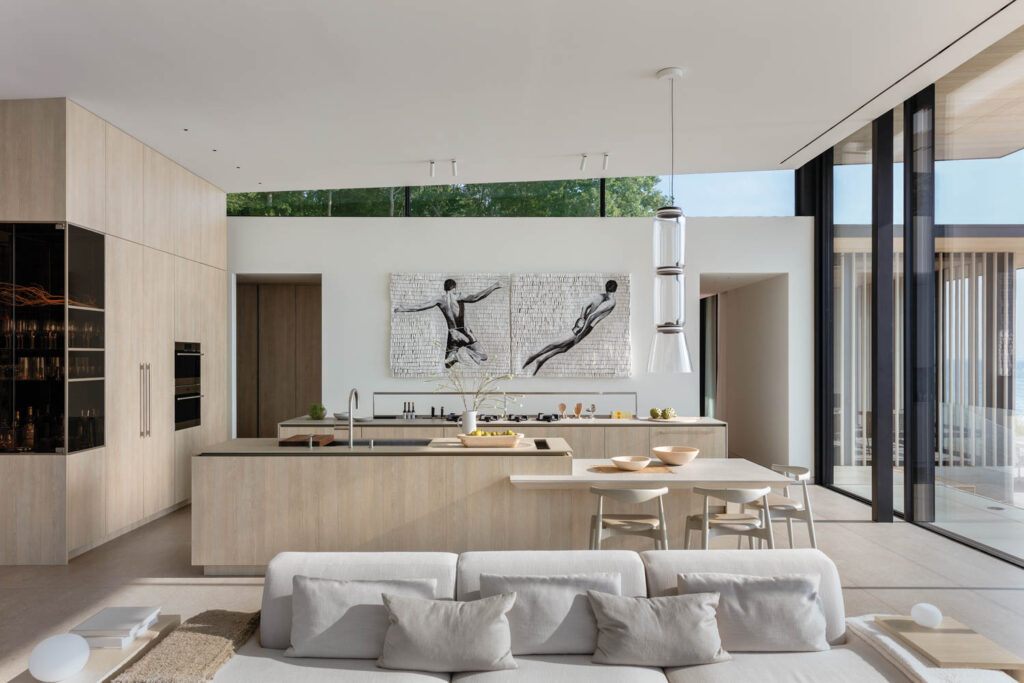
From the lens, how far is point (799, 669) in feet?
8.80

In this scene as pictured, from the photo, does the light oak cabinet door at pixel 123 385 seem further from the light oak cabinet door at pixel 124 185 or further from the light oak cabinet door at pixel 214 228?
the light oak cabinet door at pixel 214 228

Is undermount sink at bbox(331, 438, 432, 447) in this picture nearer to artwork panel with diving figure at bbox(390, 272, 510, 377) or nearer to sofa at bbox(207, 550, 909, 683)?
sofa at bbox(207, 550, 909, 683)

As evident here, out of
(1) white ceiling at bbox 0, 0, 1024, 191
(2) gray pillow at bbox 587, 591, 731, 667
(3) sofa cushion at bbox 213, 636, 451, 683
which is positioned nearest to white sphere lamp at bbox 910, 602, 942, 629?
(2) gray pillow at bbox 587, 591, 731, 667

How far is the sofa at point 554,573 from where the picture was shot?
2.65m

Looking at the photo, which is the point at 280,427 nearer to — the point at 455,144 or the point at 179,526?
the point at 179,526

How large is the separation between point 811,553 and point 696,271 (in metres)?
5.64

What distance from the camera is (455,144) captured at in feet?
22.3

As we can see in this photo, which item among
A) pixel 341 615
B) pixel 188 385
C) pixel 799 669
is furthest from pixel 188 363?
pixel 799 669

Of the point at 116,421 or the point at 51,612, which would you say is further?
the point at 116,421

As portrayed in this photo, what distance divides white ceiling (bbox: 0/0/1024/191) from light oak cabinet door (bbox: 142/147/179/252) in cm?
18

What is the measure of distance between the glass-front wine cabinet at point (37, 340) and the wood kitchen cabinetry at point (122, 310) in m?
0.10

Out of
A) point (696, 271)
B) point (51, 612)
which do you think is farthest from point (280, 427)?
point (696, 271)

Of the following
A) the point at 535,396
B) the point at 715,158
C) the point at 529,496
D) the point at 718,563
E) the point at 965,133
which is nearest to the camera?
the point at 718,563

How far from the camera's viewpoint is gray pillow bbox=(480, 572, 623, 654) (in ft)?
9.36
